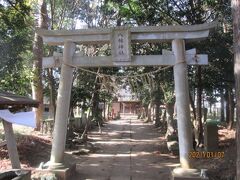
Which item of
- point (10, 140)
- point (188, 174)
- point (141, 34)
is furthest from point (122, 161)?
point (10, 140)

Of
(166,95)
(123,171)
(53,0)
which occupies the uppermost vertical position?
(53,0)

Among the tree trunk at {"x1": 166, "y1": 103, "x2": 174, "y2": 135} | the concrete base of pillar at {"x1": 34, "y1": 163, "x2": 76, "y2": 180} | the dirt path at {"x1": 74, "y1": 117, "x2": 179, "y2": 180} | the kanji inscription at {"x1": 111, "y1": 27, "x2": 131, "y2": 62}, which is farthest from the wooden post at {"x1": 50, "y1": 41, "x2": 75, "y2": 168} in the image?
the tree trunk at {"x1": 166, "y1": 103, "x2": 174, "y2": 135}

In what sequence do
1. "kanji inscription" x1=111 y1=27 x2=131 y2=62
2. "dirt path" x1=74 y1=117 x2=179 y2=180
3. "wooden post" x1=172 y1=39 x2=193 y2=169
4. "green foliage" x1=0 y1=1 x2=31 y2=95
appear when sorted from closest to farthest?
"wooden post" x1=172 y1=39 x2=193 y2=169
"kanji inscription" x1=111 y1=27 x2=131 y2=62
"dirt path" x1=74 y1=117 x2=179 y2=180
"green foliage" x1=0 y1=1 x2=31 y2=95

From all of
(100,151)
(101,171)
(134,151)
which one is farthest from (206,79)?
(101,171)

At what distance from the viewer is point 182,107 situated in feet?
36.2

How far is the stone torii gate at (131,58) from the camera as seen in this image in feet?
36.3

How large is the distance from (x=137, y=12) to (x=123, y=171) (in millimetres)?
7398

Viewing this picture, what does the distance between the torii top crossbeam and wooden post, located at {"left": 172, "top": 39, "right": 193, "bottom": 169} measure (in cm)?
30

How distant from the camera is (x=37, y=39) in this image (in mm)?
22125

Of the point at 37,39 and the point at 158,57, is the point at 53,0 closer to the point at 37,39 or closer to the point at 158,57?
the point at 37,39

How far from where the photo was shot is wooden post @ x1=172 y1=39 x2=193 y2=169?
35.7 feet

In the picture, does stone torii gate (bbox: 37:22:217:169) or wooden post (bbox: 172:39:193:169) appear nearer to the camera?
wooden post (bbox: 172:39:193:169)

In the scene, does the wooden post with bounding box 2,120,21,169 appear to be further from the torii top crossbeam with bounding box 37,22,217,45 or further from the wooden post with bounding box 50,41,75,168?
the torii top crossbeam with bounding box 37,22,217,45

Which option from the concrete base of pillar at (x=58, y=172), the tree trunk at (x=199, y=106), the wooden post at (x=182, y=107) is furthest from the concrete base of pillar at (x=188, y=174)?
the tree trunk at (x=199, y=106)
